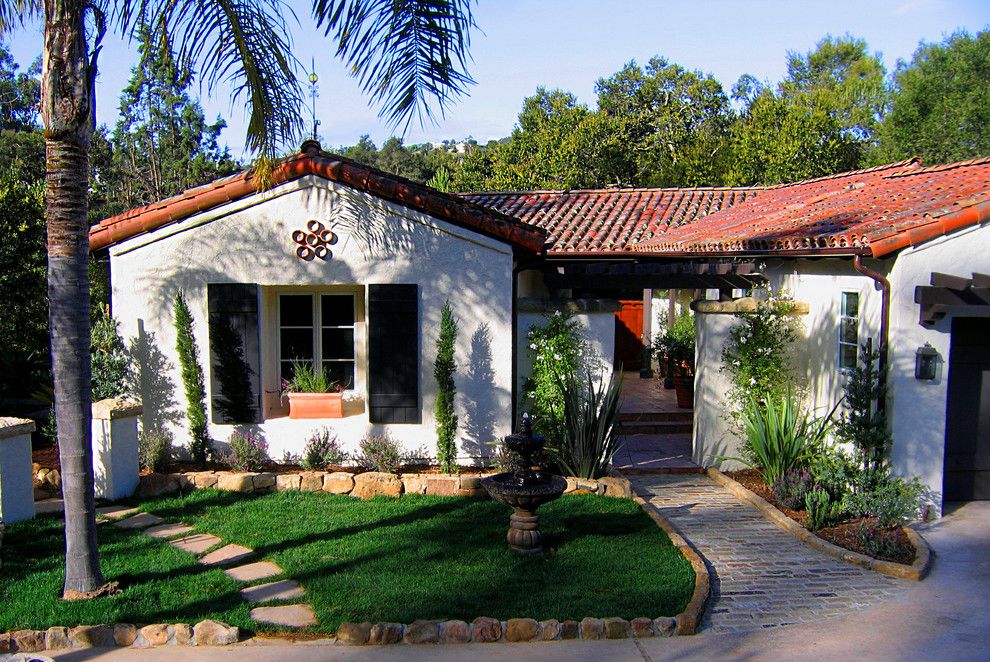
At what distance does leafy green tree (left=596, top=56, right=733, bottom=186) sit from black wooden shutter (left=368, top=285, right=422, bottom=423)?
19682 mm

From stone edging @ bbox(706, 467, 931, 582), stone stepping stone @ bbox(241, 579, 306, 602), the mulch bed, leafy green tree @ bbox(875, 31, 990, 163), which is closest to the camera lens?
stone stepping stone @ bbox(241, 579, 306, 602)

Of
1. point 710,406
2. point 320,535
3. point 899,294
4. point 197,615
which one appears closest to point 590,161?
point 710,406

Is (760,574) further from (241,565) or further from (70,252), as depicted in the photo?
(70,252)

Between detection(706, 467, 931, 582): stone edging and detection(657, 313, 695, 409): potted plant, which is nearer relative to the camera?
detection(706, 467, 931, 582): stone edging

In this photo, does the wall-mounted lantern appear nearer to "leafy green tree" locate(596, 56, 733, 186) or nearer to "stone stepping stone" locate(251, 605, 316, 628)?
"stone stepping stone" locate(251, 605, 316, 628)

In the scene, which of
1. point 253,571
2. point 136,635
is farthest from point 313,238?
point 136,635

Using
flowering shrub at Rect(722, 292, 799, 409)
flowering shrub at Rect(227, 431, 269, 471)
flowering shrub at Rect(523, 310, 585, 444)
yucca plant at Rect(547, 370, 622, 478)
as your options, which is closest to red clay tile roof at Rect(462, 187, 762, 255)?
flowering shrub at Rect(523, 310, 585, 444)

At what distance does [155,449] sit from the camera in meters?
9.70

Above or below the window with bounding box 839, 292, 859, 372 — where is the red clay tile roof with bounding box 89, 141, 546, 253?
above

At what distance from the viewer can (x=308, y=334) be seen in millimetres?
10938

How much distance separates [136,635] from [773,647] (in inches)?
185

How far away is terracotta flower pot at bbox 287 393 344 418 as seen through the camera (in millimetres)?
10273

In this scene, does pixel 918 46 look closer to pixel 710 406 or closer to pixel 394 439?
pixel 710 406

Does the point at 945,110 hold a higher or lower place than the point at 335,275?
higher
